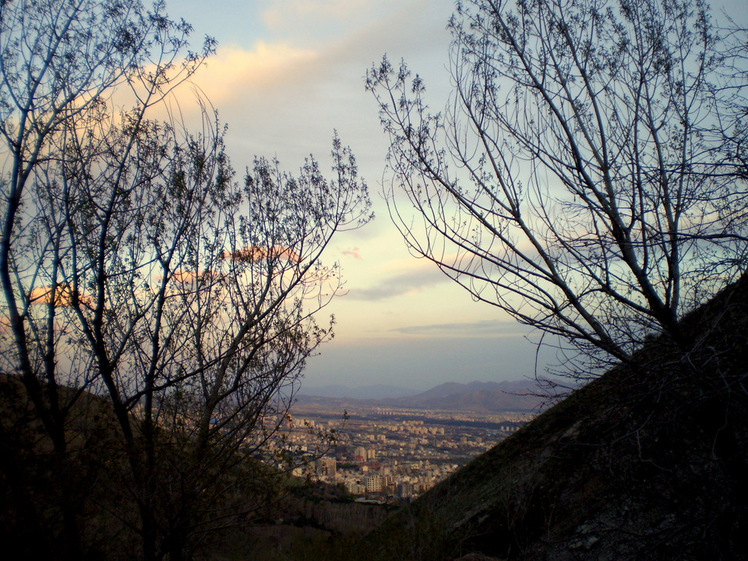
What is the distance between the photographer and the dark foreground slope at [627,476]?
3600 millimetres

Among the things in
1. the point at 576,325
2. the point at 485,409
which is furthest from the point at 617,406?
the point at 485,409

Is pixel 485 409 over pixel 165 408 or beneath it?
beneath

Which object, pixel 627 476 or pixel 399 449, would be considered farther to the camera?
pixel 399 449

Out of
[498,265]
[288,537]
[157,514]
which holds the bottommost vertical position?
[288,537]

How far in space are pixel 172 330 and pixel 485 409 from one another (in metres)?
21.7

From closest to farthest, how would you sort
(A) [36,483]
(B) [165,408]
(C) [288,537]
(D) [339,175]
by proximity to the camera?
(A) [36,483] < (B) [165,408] < (D) [339,175] < (C) [288,537]

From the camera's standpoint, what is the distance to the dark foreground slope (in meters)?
3.60

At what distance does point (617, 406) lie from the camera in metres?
4.05

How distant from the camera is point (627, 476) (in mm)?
4961

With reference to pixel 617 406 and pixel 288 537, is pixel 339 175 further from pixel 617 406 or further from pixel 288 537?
pixel 288 537

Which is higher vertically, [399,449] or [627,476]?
[627,476]

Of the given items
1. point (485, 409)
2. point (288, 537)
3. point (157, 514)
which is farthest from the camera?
Result: point (485, 409)

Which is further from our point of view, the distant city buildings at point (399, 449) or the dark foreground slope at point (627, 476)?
the distant city buildings at point (399, 449)

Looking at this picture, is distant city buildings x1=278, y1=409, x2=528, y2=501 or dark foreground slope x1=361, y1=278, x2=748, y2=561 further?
distant city buildings x1=278, y1=409, x2=528, y2=501
